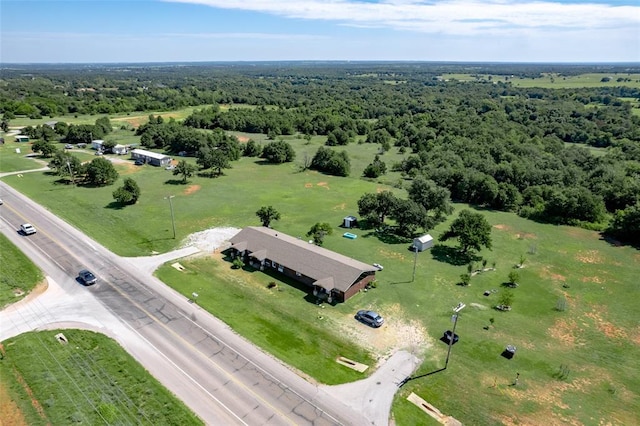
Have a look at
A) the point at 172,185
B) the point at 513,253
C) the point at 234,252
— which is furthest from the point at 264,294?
the point at 172,185

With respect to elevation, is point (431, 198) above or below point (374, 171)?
above

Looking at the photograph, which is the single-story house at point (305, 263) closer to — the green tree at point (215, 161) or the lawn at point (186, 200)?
the lawn at point (186, 200)

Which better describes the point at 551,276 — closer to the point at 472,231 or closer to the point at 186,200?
the point at 472,231

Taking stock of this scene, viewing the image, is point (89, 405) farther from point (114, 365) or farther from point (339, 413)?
point (339, 413)

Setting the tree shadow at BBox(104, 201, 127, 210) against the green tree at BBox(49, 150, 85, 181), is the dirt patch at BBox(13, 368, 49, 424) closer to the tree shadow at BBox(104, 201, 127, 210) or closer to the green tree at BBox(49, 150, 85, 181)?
the tree shadow at BBox(104, 201, 127, 210)

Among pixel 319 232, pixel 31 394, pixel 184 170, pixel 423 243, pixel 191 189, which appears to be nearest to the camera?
pixel 31 394

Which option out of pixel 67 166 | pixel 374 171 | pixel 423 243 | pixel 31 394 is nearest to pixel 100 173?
pixel 67 166

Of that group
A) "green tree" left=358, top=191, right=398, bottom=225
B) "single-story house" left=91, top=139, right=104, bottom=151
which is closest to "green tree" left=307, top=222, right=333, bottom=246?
"green tree" left=358, top=191, right=398, bottom=225

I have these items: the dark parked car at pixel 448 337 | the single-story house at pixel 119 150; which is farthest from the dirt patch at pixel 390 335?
the single-story house at pixel 119 150
